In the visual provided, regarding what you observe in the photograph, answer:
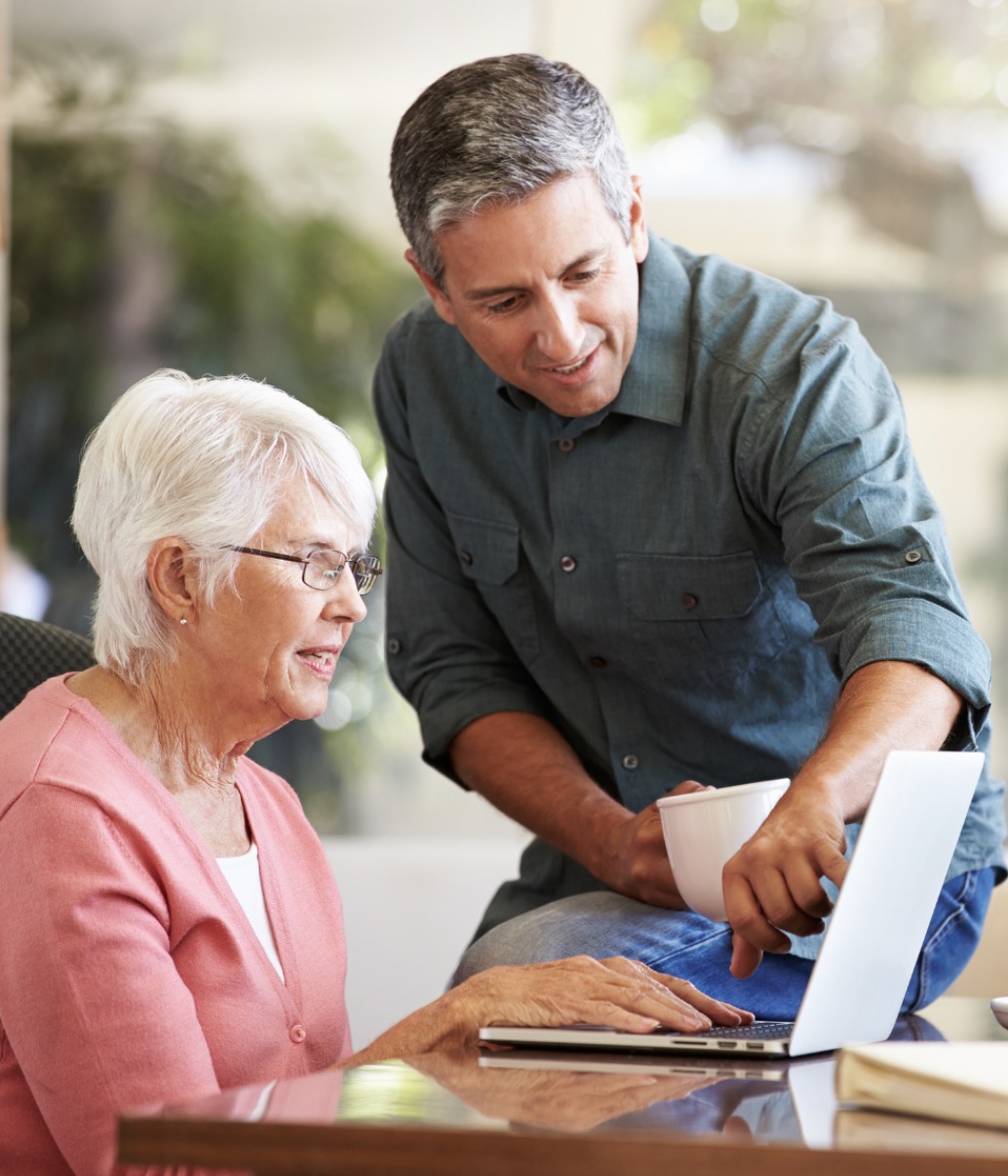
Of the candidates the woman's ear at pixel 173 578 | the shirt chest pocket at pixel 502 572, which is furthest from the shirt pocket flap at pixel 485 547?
the woman's ear at pixel 173 578

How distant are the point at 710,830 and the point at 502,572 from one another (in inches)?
26.8

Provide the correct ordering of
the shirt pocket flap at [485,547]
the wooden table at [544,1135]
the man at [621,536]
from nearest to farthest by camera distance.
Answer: the wooden table at [544,1135]
the man at [621,536]
the shirt pocket flap at [485,547]

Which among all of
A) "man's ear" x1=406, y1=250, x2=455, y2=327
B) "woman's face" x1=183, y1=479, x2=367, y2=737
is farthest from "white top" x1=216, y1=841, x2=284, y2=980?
"man's ear" x1=406, y1=250, x2=455, y2=327

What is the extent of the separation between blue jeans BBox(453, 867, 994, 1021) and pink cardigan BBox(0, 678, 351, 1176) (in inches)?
10.0

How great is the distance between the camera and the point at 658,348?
183 cm

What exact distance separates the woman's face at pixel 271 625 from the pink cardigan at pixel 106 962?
14 cm

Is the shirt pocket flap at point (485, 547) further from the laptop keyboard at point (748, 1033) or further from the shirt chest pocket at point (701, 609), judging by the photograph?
the laptop keyboard at point (748, 1033)

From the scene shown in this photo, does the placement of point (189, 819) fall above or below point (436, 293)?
below

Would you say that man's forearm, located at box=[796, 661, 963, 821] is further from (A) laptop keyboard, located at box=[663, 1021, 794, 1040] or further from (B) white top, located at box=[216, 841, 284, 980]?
(B) white top, located at box=[216, 841, 284, 980]

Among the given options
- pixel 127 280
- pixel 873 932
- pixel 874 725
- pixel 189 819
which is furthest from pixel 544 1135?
pixel 127 280

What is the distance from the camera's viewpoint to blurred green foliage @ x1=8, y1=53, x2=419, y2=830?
140 inches

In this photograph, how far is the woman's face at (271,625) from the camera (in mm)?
1504

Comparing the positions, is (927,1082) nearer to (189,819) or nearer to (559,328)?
(189,819)

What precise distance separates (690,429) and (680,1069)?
0.94 m
